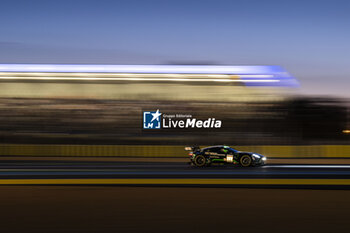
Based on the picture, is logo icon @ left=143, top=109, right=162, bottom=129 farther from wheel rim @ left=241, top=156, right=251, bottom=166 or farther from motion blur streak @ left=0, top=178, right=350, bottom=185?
motion blur streak @ left=0, top=178, right=350, bottom=185

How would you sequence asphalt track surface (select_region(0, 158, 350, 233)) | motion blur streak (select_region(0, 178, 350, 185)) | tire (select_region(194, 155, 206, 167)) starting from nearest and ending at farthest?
asphalt track surface (select_region(0, 158, 350, 233)) < motion blur streak (select_region(0, 178, 350, 185)) < tire (select_region(194, 155, 206, 167))

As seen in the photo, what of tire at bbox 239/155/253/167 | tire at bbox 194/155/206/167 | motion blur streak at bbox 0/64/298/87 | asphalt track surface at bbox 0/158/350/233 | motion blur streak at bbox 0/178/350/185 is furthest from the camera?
motion blur streak at bbox 0/64/298/87

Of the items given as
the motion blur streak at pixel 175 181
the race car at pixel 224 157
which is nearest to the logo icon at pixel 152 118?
the race car at pixel 224 157

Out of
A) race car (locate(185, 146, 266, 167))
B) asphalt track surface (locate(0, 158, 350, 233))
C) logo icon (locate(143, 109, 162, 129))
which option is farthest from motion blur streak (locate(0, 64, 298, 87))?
asphalt track surface (locate(0, 158, 350, 233))

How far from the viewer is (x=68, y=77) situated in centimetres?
2228

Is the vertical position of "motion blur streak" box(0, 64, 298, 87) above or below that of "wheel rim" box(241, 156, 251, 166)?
above

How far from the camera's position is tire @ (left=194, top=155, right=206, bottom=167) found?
1739cm

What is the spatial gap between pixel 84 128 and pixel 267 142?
32.7 feet

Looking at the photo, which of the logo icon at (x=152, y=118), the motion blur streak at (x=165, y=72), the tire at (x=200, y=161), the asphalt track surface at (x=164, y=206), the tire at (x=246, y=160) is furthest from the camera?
the logo icon at (x=152, y=118)

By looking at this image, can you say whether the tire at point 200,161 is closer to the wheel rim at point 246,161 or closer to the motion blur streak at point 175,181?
the wheel rim at point 246,161

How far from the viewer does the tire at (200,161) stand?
1739 centimetres

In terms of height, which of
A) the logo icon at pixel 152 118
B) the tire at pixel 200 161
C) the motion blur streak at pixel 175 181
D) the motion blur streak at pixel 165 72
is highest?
the motion blur streak at pixel 165 72

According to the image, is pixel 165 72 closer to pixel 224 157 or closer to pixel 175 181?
pixel 224 157

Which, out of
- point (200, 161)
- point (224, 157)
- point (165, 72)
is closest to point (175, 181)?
point (200, 161)
